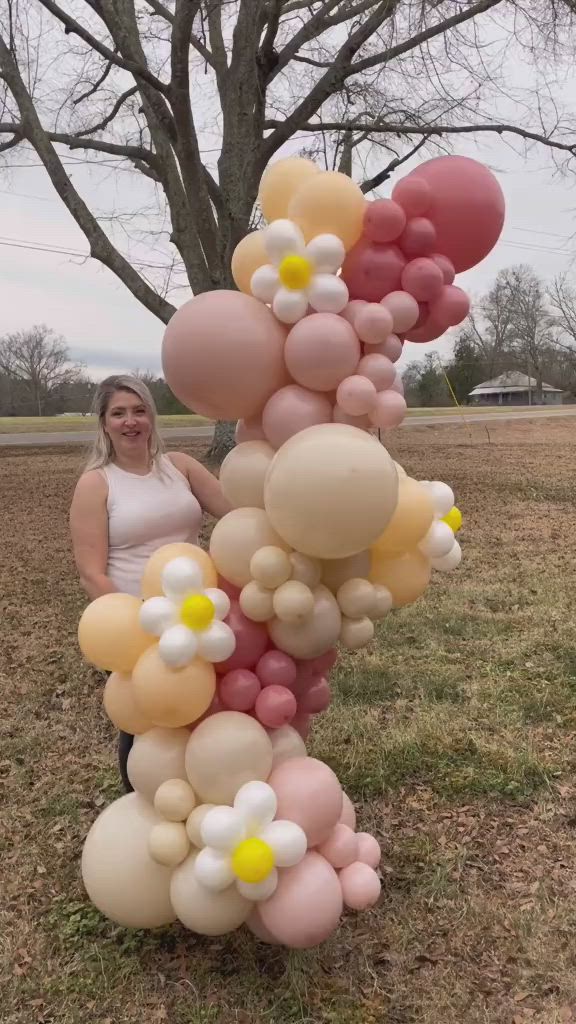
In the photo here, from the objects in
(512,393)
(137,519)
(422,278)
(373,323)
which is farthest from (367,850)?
(512,393)

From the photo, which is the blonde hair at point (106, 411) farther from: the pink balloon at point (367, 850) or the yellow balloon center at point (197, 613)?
the pink balloon at point (367, 850)

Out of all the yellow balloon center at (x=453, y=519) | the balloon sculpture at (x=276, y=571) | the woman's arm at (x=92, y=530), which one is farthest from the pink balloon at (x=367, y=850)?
the woman's arm at (x=92, y=530)

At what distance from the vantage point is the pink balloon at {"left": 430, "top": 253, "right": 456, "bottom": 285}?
6.50ft

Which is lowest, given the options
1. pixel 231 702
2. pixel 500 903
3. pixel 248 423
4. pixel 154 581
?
pixel 500 903

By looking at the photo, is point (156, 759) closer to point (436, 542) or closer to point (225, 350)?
point (436, 542)

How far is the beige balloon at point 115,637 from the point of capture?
1958 millimetres

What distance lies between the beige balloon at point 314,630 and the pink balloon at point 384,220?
92cm

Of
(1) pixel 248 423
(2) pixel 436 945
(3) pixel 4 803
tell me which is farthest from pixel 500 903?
(3) pixel 4 803

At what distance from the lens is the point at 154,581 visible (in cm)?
199

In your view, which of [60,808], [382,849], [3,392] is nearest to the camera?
[382,849]

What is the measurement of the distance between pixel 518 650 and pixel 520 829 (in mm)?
1651

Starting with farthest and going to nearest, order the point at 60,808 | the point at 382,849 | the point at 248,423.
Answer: the point at 60,808 → the point at 382,849 → the point at 248,423

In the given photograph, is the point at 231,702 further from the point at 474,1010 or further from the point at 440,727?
the point at 440,727

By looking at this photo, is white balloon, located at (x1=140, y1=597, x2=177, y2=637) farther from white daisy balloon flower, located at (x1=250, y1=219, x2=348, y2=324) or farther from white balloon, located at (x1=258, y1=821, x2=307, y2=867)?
white daisy balloon flower, located at (x1=250, y1=219, x2=348, y2=324)
